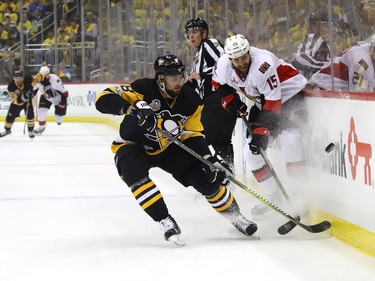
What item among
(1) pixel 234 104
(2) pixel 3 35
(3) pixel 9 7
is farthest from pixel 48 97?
(1) pixel 234 104

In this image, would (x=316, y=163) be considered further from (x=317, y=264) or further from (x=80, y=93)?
(x=80, y=93)

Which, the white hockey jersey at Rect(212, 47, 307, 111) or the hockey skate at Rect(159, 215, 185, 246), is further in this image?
the white hockey jersey at Rect(212, 47, 307, 111)

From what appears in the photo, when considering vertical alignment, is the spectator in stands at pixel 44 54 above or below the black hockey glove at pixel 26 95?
above

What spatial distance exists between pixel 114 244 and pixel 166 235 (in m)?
0.32

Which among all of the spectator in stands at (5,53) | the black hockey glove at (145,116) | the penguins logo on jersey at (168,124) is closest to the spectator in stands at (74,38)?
the spectator in stands at (5,53)

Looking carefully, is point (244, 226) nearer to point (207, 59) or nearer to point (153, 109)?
point (153, 109)

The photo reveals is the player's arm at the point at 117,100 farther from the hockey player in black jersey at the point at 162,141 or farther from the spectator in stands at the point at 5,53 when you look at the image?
the spectator in stands at the point at 5,53

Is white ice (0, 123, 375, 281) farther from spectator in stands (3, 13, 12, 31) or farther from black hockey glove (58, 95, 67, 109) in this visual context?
spectator in stands (3, 13, 12, 31)

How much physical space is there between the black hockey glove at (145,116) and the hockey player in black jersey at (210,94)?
208cm

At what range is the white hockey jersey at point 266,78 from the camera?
215 inches

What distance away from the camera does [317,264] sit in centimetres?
427

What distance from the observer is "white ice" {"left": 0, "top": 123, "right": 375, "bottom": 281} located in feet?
13.6

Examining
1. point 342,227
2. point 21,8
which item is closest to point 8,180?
point 342,227

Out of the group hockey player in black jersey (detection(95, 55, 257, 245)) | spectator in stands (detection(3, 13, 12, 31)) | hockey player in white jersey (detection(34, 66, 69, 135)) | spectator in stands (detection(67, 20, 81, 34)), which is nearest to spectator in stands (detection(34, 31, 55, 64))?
spectator in stands (detection(67, 20, 81, 34))
